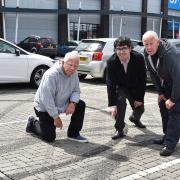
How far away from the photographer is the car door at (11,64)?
1175cm

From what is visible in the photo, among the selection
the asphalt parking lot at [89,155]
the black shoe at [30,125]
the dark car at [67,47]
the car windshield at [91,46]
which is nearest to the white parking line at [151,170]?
the asphalt parking lot at [89,155]

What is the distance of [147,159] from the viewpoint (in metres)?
5.57

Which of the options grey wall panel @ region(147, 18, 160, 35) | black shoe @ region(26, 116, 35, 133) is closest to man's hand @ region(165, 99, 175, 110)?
black shoe @ region(26, 116, 35, 133)

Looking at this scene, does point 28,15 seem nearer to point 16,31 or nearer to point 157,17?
point 16,31

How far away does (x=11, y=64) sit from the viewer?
11859mm

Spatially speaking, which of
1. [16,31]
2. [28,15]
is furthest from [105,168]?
[28,15]

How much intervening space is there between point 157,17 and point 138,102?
133ft

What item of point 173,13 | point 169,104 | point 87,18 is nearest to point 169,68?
point 169,104

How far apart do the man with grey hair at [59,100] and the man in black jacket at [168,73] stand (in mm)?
1067

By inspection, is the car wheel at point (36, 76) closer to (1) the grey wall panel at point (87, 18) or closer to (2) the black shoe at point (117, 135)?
(2) the black shoe at point (117, 135)

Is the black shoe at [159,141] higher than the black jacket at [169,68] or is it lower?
lower

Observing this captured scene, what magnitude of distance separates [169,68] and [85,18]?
3560 cm

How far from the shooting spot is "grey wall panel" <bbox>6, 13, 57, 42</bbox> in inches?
1400

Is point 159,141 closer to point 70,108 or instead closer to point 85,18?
point 70,108
